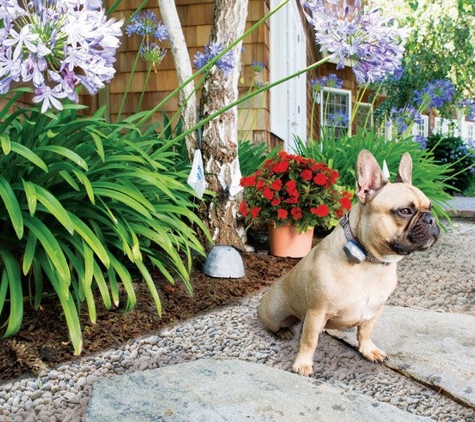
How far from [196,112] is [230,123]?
0.32 metres

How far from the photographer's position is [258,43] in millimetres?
5934

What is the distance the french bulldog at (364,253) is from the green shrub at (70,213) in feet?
2.23

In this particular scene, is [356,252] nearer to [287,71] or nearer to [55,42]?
[55,42]

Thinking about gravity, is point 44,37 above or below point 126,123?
above

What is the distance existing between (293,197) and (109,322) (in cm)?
193

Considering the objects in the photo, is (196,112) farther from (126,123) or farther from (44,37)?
(44,37)

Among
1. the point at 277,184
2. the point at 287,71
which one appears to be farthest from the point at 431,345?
the point at 287,71

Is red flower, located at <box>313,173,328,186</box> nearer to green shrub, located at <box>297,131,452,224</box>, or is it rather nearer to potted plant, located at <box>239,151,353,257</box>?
potted plant, located at <box>239,151,353,257</box>

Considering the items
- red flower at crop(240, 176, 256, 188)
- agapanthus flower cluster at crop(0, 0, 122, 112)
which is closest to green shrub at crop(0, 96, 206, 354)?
agapanthus flower cluster at crop(0, 0, 122, 112)

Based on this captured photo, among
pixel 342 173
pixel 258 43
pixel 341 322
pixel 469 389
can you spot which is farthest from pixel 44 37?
pixel 258 43

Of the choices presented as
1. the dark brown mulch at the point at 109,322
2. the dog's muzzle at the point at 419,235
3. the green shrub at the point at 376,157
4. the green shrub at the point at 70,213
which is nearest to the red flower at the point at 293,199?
the dark brown mulch at the point at 109,322

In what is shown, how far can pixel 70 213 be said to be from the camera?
7.63ft

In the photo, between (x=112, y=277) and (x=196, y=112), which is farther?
(x=196, y=112)

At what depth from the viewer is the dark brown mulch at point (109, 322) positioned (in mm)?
2287
